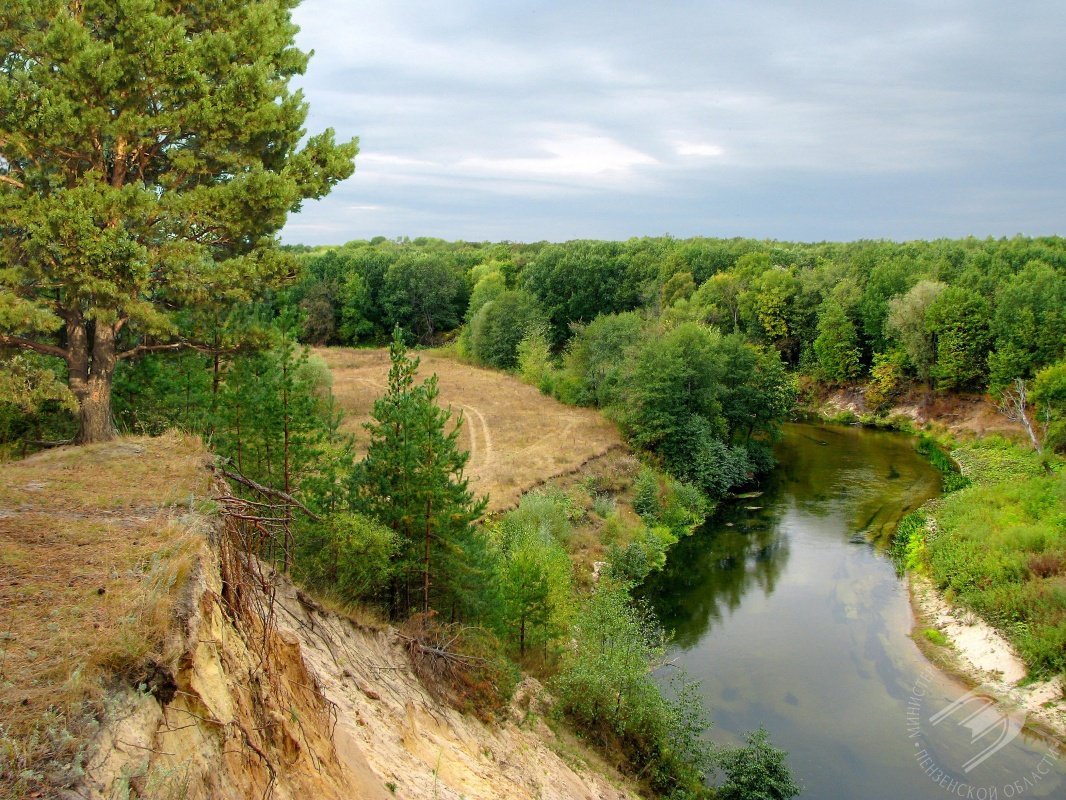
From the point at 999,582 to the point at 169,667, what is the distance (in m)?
24.8

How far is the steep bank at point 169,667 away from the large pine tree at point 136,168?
10.2ft

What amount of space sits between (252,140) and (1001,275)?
50.6 meters

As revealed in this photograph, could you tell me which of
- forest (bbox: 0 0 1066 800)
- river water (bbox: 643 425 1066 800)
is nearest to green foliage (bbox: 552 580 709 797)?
forest (bbox: 0 0 1066 800)

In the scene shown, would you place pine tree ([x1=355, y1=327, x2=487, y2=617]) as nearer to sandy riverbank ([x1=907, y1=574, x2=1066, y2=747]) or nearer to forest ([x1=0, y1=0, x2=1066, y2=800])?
forest ([x1=0, y1=0, x2=1066, y2=800])

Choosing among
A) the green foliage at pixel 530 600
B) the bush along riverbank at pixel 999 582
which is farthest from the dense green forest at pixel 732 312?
the green foliage at pixel 530 600

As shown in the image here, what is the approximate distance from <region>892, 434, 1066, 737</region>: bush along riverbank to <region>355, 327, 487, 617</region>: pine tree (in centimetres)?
1530

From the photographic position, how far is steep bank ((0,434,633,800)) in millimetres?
4477

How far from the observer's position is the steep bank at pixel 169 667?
4.48 metres

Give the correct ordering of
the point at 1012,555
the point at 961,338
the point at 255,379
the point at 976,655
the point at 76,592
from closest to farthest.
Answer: the point at 76,592 < the point at 255,379 < the point at 976,655 < the point at 1012,555 < the point at 961,338

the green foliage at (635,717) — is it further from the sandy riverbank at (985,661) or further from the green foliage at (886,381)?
the green foliage at (886,381)

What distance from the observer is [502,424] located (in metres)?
42.6

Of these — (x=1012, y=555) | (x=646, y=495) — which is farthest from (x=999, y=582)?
(x=646, y=495)

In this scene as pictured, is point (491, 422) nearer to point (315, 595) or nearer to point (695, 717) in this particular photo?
point (695, 717)

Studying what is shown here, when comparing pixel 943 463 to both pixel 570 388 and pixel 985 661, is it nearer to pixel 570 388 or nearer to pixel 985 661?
pixel 985 661
